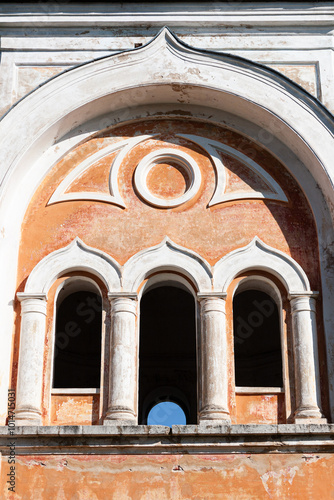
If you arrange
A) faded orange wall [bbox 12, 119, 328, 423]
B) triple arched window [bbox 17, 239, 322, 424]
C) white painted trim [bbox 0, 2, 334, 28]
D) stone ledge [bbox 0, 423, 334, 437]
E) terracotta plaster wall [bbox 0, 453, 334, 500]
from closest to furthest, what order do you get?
terracotta plaster wall [bbox 0, 453, 334, 500] < stone ledge [bbox 0, 423, 334, 437] < triple arched window [bbox 17, 239, 322, 424] < faded orange wall [bbox 12, 119, 328, 423] < white painted trim [bbox 0, 2, 334, 28]

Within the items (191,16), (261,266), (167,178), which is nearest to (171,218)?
(167,178)

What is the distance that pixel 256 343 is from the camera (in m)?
17.5

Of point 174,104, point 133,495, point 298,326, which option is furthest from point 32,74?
point 133,495

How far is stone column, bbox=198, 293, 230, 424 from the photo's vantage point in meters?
11.1

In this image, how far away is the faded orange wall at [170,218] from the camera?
474 inches

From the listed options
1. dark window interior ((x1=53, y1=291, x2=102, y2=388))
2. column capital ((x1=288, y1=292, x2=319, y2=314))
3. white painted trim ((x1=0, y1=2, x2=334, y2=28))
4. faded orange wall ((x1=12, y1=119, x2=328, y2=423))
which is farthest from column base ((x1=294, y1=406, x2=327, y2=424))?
dark window interior ((x1=53, y1=291, x2=102, y2=388))

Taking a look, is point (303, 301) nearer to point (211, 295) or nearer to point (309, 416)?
point (211, 295)

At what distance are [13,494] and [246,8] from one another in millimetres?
7075

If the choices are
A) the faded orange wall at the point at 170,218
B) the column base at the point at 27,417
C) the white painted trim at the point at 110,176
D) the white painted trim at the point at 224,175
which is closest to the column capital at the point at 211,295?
the faded orange wall at the point at 170,218

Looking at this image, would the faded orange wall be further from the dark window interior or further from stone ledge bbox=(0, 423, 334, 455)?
the dark window interior

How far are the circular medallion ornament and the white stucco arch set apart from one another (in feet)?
2.26

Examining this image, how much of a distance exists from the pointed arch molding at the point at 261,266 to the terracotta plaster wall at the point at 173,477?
7.17 ft

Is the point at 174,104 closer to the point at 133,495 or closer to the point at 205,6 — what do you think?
the point at 205,6

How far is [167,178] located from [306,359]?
122 inches
